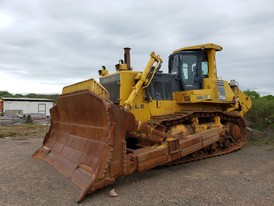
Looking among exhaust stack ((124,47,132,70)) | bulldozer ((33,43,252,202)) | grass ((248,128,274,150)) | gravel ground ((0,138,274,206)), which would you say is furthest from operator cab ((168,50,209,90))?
grass ((248,128,274,150))

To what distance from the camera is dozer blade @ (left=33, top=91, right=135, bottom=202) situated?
483 centimetres

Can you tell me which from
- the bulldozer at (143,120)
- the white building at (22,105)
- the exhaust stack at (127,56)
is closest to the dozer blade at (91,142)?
the bulldozer at (143,120)

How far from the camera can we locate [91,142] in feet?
18.0

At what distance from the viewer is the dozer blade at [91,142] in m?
4.83

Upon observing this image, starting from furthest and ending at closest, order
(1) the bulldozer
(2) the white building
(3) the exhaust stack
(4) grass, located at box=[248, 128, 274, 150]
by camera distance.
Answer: (2) the white building
(4) grass, located at box=[248, 128, 274, 150]
(3) the exhaust stack
(1) the bulldozer

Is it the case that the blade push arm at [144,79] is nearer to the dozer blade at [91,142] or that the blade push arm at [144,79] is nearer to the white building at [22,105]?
the dozer blade at [91,142]

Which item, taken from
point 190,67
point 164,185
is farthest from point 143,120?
point 190,67

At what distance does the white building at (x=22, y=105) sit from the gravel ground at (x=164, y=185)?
101 ft

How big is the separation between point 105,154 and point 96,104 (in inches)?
38.8

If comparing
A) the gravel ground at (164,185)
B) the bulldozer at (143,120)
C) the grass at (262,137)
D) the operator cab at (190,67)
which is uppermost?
the operator cab at (190,67)

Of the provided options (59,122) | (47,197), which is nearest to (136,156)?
(47,197)

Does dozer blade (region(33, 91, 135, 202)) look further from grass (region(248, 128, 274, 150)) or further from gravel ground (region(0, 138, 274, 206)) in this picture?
grass (region(248, 128, 274, 150))

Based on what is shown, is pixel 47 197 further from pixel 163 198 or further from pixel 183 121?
pixel 183 121

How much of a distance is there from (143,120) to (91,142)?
2.17 metres
